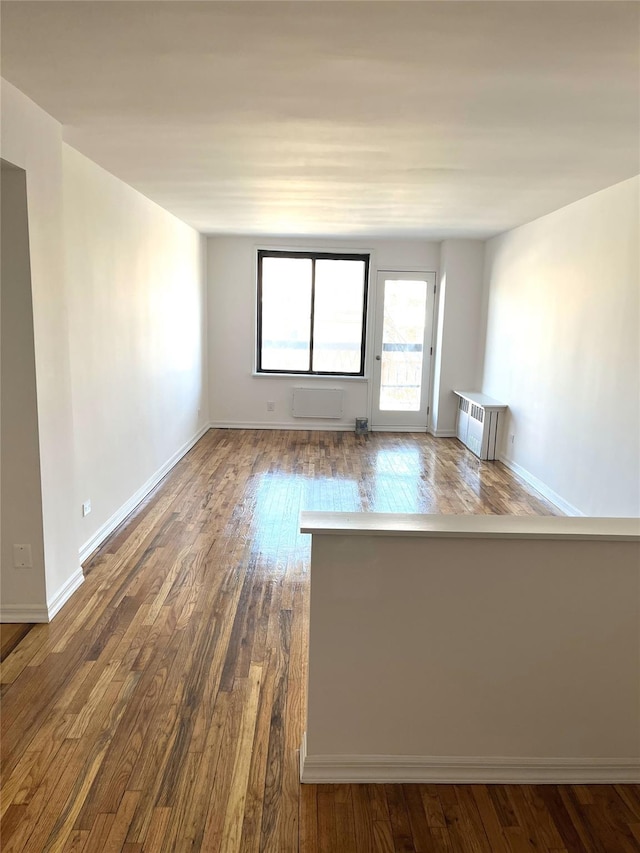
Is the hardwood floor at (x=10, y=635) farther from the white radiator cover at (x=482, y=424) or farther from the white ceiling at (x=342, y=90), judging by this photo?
the white radiator cover at (x=482, y=424)

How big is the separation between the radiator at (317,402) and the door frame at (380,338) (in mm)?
453

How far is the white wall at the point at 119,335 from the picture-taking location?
3422 mm

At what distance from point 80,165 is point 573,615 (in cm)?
344

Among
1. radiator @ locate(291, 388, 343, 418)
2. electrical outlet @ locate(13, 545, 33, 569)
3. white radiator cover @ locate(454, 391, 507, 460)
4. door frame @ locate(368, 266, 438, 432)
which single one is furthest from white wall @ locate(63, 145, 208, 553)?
white radiator cover @ locate(454, 391, 507, 460)

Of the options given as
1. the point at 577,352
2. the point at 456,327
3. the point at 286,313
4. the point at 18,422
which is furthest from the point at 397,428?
the point at 18,422

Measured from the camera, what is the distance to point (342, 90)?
7.58ft

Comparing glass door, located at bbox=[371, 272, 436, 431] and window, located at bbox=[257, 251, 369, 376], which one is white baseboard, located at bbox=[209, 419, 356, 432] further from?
window, located at bbox=[257, 251, 369, 376]

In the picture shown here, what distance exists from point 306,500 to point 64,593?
7.18 feet

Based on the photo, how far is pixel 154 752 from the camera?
2.02 m

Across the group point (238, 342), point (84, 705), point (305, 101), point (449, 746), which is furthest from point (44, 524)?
point (238, 342)

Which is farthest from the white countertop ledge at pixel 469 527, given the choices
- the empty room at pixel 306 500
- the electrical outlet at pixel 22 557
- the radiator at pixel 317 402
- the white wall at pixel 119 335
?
the radiator at pixel 317 402

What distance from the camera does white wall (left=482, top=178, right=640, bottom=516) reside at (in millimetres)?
3785

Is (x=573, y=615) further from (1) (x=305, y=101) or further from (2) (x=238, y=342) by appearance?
(2) (x=238, y=342)

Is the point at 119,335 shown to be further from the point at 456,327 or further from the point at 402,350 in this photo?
the point at 456,327
